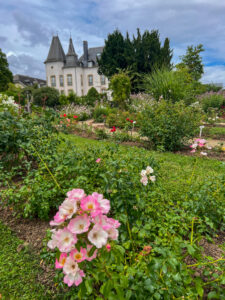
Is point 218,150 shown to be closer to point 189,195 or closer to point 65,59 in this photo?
point 189,195

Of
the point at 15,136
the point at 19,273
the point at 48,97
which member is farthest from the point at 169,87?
the point at 48,97

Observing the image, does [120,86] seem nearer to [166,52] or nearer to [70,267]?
[70,267]

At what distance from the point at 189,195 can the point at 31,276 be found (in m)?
1.37

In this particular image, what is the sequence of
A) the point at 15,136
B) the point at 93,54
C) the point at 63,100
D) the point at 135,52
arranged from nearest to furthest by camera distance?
the point at 15,136, the point at 63,100, the point at 135,52, the point at 93,54

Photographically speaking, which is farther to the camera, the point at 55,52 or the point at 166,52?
the point at 55,52

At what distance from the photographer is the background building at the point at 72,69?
106ft

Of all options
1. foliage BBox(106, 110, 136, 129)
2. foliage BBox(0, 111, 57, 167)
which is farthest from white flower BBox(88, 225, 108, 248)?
foliage BBox(106, 110, 136, 129)

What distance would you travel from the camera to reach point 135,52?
68.0 ft

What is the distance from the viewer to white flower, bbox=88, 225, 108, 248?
67cm

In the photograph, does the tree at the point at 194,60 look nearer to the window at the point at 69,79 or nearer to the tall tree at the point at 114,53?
the tall tree at the point at 114,53

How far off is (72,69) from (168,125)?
3108 cm

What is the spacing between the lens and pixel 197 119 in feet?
16.5

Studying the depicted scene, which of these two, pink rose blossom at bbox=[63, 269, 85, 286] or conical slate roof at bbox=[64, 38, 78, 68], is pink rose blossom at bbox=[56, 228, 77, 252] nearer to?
pink rose blossom at bbox=[63, 269, 85, 286]

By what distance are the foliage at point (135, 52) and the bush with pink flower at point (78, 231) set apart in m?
20.7
